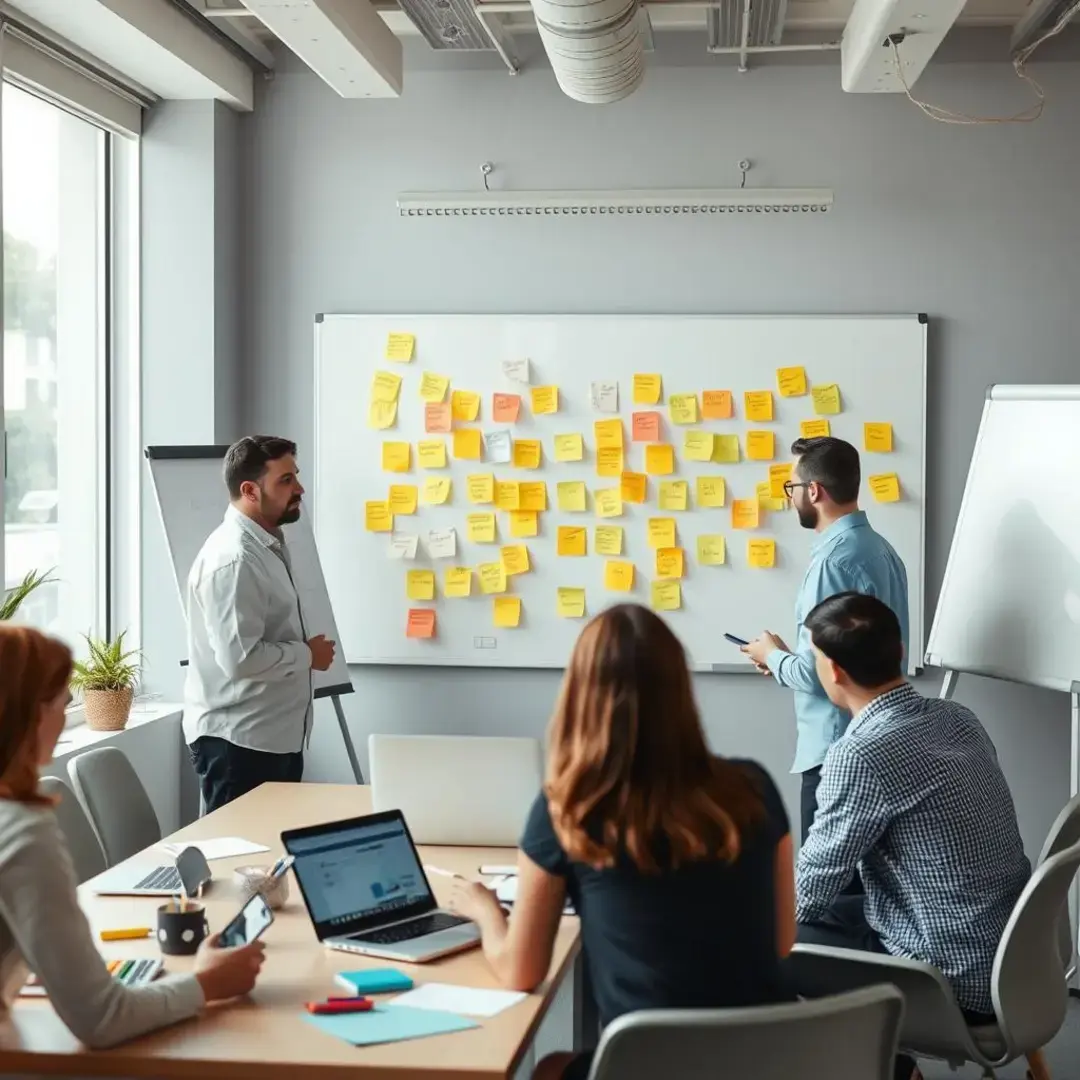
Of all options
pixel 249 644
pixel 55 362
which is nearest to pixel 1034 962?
pixel 249 644

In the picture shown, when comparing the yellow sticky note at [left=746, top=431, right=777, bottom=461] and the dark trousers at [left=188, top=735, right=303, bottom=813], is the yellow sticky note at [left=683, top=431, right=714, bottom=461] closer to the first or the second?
the yellow sticky note at [left=746, top=431, right=777, bottom=461]

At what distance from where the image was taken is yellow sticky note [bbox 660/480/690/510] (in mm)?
4766

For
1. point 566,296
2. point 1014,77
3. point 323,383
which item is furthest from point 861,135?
point 323,383

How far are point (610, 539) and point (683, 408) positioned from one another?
0.52 meters

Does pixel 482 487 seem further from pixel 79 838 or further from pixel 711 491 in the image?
pixel 79 838

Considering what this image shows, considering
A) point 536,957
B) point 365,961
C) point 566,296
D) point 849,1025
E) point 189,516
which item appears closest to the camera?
point 849,1025

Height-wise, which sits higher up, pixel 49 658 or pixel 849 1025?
pixel 49 658

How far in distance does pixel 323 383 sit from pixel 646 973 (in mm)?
3407

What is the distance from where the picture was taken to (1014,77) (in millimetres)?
4621

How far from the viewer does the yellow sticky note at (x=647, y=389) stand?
4.76 metres

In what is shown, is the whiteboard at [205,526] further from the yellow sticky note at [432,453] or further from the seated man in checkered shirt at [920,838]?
the seated man in checkered shirt at [920,838]

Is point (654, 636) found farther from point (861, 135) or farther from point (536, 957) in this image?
Answer: point (861, 135)

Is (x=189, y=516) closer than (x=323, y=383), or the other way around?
(x=189, y=516)

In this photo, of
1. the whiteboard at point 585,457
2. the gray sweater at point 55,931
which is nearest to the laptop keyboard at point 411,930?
the gray sweater at point 55,931
